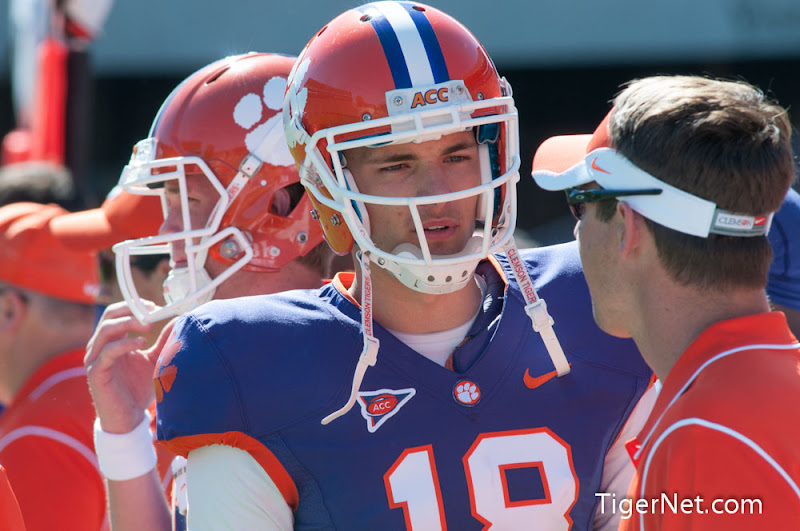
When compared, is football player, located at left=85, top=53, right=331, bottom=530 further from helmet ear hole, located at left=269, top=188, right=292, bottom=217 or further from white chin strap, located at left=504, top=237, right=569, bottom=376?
white chin strap, located at left=504, top=237, right=569, bottom=376

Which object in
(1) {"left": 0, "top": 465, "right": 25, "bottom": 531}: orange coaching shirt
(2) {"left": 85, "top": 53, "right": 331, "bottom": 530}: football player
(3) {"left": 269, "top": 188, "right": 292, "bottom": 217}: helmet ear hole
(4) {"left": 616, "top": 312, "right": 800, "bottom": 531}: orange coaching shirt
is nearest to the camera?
(4) {"left": 616, "top": 312, "right": 800, "bottom": 531}: orange coaching shirt

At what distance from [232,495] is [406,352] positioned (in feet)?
1.30

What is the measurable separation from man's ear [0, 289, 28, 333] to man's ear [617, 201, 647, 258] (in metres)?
2.04

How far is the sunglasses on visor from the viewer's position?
5.05 feet

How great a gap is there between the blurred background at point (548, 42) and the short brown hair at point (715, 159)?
5445 mm

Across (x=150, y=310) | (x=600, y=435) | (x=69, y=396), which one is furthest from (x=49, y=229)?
(x=600, y=435)

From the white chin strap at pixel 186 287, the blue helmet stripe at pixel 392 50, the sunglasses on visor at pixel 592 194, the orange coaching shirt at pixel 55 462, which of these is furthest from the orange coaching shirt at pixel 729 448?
the orange coaching shirt at pixel 55 462

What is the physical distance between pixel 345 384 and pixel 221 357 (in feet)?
0.74

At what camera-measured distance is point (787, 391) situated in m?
1.37

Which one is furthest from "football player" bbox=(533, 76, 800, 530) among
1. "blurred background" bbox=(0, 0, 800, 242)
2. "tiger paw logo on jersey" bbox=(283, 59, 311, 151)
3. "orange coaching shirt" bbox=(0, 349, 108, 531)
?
"blurred background" bbox=(0, 0, 800, 242)

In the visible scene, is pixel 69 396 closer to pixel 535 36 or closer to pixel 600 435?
pixel 600 435

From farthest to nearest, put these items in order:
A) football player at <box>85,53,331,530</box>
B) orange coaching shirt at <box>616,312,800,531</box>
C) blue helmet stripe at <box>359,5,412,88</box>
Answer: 1. football player at <box>85,53,331,530</box>
2. blue helmet stripe at <box>359,5,412,88</box>
3. orange coaching shirt at <box>616,312,800,531</box>

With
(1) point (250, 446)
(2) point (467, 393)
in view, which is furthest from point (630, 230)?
(1) point (250, 446)

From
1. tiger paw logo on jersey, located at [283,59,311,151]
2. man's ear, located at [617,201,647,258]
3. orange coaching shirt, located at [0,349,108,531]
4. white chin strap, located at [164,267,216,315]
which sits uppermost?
tiger paw logo on jersey, located at [283,59,311,151]
